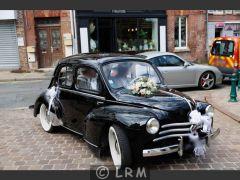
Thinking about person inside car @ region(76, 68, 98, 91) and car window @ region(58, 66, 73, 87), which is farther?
car window @ region(58, 66, 73, 87)

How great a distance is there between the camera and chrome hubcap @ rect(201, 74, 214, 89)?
1222 cm

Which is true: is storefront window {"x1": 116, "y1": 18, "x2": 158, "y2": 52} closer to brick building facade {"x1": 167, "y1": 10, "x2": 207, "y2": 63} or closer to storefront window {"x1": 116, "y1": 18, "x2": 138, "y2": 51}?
storefront window {"x1": 116, "y1": 18, "x2": 138, "y2": 51}

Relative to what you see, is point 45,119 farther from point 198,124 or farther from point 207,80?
point 207,80

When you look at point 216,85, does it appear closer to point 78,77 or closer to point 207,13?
point 78,77

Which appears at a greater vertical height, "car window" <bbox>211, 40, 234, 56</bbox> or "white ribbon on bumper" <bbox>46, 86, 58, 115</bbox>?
"car window" <bbox>211, 40, 234, 56</bbox>

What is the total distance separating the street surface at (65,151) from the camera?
5.53 meters

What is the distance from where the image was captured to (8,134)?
7.52 m

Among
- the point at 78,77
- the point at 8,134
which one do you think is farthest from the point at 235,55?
the point at 8,134

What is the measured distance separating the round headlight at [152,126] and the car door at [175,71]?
6.55m

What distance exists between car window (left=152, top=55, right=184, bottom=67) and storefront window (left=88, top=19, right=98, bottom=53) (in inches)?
355

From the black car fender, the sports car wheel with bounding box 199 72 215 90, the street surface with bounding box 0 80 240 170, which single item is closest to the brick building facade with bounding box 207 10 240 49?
the sports car wheel with bounding box 199 72 215 90

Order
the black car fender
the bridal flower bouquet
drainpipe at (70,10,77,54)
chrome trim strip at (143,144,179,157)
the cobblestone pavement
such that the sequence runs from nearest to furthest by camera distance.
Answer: chrome trim strip at (143,144,179,157) → the black car fender → the cobblestone pavement → the bridal flower bouquet → drainpipe at (70,10,77,54)

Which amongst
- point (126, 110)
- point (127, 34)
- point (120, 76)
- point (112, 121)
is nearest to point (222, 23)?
point (127, 34)

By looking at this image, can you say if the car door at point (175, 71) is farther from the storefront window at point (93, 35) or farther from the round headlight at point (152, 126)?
the storefront window at point (93, 35)
